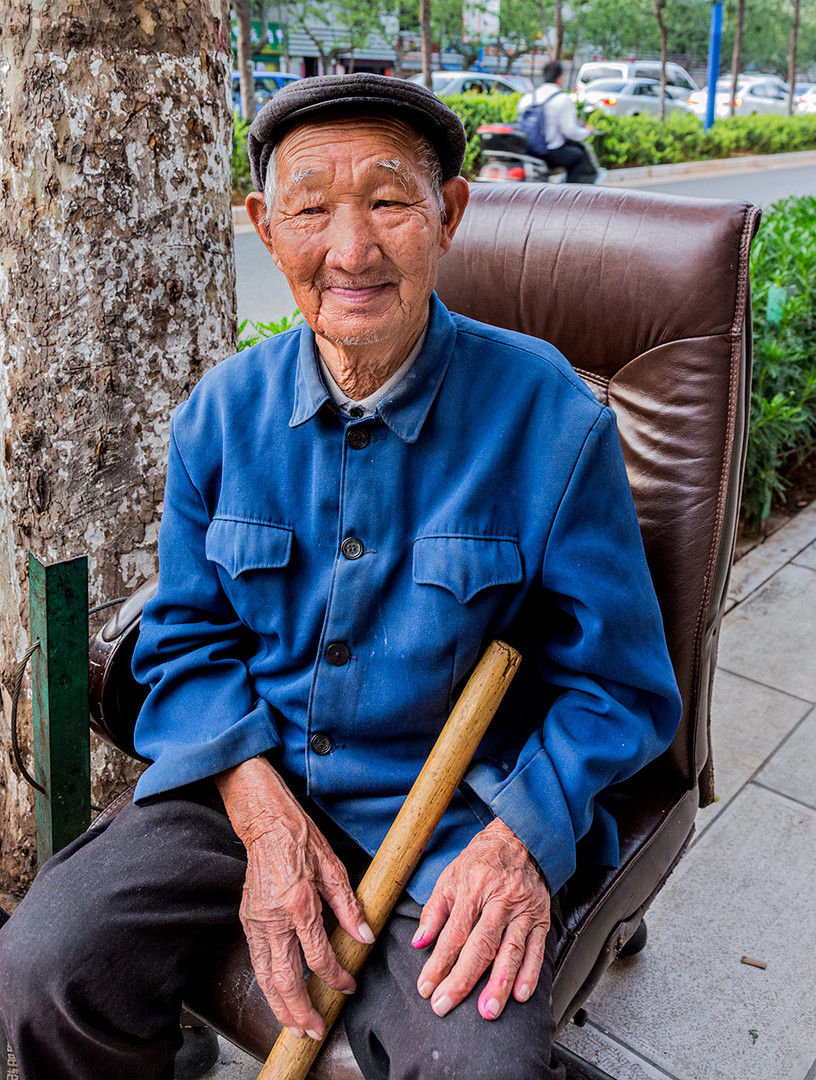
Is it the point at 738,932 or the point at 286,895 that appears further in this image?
the point at 738,932

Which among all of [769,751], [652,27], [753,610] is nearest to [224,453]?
[769,751]

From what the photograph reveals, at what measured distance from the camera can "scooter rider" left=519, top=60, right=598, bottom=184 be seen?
10.2 meters

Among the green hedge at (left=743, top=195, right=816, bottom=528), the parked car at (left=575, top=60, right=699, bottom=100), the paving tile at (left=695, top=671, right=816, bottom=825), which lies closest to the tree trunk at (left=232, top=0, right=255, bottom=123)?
the green hedge at (left=743, top=195, right=816, bottom=528)

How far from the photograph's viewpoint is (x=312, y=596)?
4.56 feet

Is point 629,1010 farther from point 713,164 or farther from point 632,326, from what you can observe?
point 713,164

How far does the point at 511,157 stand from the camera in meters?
10.7

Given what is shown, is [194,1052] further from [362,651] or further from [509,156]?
[509,156]

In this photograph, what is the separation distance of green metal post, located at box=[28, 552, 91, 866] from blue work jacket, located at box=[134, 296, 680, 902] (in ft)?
0.37

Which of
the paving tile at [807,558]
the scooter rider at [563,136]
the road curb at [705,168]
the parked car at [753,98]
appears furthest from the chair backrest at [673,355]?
the parked car at [753,98]

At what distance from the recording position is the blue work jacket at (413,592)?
1303 millimetres

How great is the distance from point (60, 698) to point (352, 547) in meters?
0.55

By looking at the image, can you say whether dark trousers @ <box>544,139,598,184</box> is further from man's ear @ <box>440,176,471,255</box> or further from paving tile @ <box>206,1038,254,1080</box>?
paving tile @ <box>206,1038,254,1080</box>

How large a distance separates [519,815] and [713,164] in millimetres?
16939

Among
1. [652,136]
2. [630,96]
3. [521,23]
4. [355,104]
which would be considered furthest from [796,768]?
[521,23]
